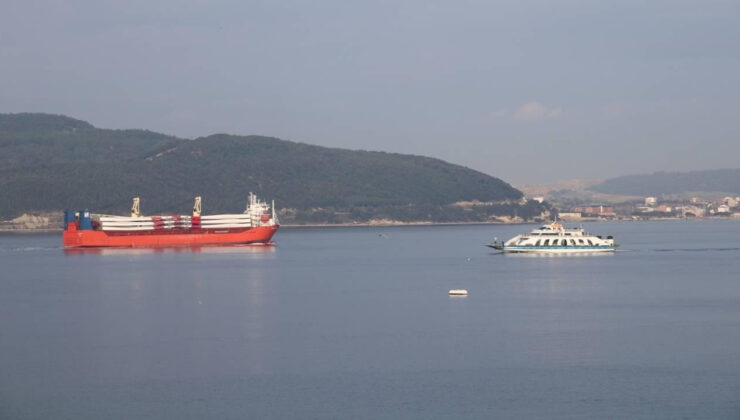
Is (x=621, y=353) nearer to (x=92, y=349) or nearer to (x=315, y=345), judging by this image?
(x=315, y=345)

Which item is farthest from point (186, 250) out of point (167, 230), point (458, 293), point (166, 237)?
point (458, 293)

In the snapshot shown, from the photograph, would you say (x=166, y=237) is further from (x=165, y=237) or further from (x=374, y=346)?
(x=374, y=346)

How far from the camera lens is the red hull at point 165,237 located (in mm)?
124062

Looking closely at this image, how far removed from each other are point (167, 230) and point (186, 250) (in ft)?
28.1

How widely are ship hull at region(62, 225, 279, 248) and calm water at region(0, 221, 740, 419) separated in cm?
4958

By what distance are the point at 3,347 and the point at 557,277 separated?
38.2m

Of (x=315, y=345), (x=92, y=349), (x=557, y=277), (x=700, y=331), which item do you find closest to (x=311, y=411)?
(x=315, y=345)

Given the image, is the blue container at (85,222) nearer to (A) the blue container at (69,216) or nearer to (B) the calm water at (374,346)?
(A) the blue container at (69,216)

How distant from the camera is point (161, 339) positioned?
4156 centimetres

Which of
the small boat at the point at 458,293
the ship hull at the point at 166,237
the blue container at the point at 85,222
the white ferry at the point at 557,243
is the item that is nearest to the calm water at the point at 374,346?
the small boat at the point at 458,293

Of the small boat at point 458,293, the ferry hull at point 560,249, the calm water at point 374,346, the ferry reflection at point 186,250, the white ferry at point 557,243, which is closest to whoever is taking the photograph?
the calm water at point 374,346

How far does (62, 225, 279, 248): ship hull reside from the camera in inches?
4884

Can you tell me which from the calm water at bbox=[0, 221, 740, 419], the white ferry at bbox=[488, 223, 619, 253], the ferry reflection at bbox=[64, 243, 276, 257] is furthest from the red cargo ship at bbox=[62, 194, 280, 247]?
the calm water at bbox=[0, 221, 740, 419]

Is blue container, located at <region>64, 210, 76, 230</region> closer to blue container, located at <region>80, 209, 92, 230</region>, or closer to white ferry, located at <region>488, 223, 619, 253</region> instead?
blue container, located at <region>80, 209, 92, 230</region>
